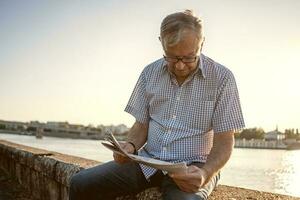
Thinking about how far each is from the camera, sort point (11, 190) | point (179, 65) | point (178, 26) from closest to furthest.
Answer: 1. point (178, 26)
2. point (179, 65)
3. point (11, 190)

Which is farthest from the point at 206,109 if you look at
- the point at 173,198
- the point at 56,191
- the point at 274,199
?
the point at 56,191

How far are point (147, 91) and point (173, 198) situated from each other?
90cm

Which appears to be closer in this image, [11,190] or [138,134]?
[138,134]

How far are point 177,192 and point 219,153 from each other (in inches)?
13.0

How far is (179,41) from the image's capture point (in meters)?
2.64

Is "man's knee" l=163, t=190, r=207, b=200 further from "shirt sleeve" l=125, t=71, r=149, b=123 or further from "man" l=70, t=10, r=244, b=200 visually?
"shirt sleeve" l=125, t=71, r=149, b=123

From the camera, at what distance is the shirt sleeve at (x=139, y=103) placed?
3102 millimetres

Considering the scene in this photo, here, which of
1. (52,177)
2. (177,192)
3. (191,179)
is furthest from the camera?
(52,177)

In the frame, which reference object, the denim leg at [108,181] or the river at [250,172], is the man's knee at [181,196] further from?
the river at [250,172]

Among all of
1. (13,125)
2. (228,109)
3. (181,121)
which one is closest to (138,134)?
(181,121)

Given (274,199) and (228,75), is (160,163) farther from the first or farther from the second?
(274,199)

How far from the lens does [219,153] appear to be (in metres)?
2.54

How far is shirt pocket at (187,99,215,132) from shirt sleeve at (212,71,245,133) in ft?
0.14

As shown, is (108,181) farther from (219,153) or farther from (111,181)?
(219,153)
